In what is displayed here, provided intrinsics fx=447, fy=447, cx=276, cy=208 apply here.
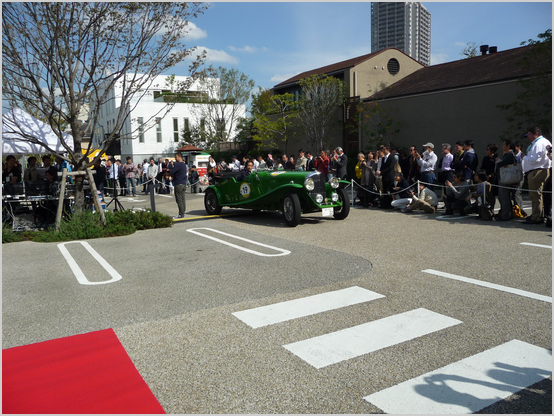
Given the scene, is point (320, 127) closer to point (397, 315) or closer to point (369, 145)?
point (369, 145)

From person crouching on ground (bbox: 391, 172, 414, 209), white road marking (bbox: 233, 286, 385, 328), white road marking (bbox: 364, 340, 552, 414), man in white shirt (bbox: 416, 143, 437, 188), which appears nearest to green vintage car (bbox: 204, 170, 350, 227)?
person crouching on ground (bbox: 391, 172, 414, 209)

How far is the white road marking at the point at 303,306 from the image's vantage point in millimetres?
4774

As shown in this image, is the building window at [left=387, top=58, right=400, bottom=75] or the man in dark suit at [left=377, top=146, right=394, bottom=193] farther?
the building window at [left=387, top=58, right=400, bottom=75]

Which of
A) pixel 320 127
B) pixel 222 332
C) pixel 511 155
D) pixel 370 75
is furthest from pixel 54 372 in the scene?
pixel 370 75

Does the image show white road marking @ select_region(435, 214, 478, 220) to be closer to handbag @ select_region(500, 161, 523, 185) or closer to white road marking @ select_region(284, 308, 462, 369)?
handbag @ select_region(500, 161, 523, 185)

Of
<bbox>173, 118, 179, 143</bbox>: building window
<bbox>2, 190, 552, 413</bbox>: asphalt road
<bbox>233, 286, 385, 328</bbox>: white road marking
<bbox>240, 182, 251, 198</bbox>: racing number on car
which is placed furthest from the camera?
<bbox>173, 118, 179, 143</bbox>: building window

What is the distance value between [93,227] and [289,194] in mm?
4688

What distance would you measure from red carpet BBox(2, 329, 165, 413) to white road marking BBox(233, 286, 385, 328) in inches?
Answer: 54.3

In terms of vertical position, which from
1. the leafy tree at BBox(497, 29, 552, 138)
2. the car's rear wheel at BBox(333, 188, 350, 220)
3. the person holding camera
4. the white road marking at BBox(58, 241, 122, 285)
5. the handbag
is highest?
the leafy tree at BBox(497, 29, 552, 138)

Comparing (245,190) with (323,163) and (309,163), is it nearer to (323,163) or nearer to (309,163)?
(323,163)

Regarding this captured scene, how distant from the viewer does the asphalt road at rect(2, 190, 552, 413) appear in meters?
3.36

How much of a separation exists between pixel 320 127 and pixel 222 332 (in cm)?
2940

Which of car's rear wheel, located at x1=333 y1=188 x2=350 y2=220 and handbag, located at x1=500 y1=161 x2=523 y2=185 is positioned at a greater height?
handbag, located at x1=500 y1=161 x2=523 y2=185

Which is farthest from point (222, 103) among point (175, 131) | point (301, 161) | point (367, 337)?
point (367, 337)
